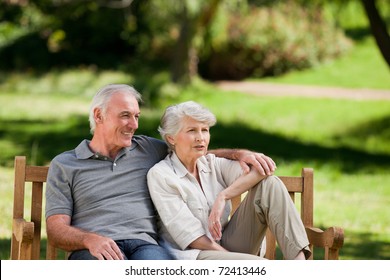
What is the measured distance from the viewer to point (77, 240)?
4078 millimetres

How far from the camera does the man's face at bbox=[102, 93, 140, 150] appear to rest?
14.3ft

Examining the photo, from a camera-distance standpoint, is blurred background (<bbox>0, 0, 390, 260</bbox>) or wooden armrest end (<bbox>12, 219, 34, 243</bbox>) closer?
wooden armrest end (<bbox>12, 219, 34, 243</bbox>)

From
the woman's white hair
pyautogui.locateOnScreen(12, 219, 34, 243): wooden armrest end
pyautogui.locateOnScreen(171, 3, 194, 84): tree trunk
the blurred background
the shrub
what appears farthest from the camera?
→ the shrub

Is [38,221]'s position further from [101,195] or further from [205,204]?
[205,204]

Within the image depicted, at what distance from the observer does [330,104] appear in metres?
20.8

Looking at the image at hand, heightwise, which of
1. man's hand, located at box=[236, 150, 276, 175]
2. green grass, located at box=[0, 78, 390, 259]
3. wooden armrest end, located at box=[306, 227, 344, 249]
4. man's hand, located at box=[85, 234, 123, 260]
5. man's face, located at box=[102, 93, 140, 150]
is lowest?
green grass, located at box=[0, 78, 390, 259]

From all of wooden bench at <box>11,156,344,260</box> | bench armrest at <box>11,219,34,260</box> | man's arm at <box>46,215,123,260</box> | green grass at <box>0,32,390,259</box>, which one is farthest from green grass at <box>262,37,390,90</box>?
bench armrest at <box>11,219,34,260</box>

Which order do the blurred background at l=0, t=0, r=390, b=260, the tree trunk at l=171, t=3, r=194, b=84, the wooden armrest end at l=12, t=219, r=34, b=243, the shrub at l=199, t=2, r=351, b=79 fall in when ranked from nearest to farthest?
the wooden armrest end at l=12, t=219, r=34, b=243, the blurred background at l=0, t=0, r=390, b=260, the tree trunk at l=171, t=3, r=194, b=84, the shrub at l=199, t=2, r=351, b=79

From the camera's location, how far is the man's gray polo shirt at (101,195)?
425 centimetres

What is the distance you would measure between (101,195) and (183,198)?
1.24ft

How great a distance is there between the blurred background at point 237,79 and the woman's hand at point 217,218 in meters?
3.10

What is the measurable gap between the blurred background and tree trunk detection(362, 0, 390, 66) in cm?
1

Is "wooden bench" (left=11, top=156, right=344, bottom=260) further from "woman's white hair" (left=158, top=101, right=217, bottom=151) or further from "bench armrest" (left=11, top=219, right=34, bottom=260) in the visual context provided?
"woman's white hair" (left=158, top=101, right=217, bottom=151)

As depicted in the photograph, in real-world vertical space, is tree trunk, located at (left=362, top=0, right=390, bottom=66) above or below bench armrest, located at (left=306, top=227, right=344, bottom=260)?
above
